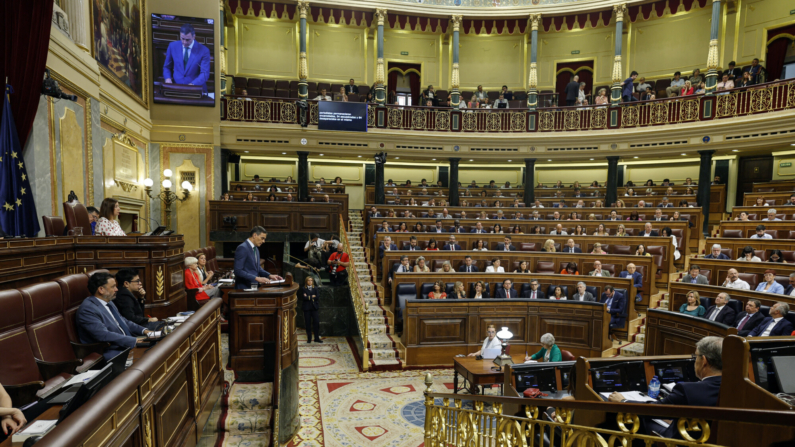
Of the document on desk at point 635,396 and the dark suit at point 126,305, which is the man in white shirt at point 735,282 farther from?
the dark suit at point 126,305

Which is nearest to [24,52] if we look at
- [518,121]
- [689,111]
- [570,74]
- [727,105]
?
[518,121]

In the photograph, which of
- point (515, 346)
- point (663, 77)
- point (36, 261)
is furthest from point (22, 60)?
point (663, 77)

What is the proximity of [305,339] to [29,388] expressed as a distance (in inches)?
254

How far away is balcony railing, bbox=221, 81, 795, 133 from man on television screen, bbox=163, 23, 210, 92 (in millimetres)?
1108

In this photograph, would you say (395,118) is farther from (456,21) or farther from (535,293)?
(535,293)

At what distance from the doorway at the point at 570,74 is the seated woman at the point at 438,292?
11336mm

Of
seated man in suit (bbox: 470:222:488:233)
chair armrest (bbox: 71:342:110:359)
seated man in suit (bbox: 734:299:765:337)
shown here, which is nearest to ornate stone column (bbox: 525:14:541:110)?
seated man in suit (bbox: 470:222:488:233)

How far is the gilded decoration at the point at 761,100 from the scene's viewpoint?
34.3 ft

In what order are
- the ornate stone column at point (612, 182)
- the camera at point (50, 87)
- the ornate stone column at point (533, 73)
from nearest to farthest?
the camera at point (50, 87) < the ornate stone column at point (612, 182) < the ornate stone column at point (533, 73)

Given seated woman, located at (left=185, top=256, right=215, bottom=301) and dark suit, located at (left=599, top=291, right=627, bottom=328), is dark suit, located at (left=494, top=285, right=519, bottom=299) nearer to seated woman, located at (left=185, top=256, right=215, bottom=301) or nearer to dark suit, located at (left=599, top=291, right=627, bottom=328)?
dark suit, located at (left=599, top=291, right=627, bottom=328)

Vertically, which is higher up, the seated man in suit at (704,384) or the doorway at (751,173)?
the doorway at (751,173)

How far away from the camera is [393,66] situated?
1616 centimetres

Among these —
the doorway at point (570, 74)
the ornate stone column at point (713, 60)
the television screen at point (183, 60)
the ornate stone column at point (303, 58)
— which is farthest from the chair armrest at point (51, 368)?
the doorway at point (570, 74)

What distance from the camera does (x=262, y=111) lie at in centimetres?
1245
